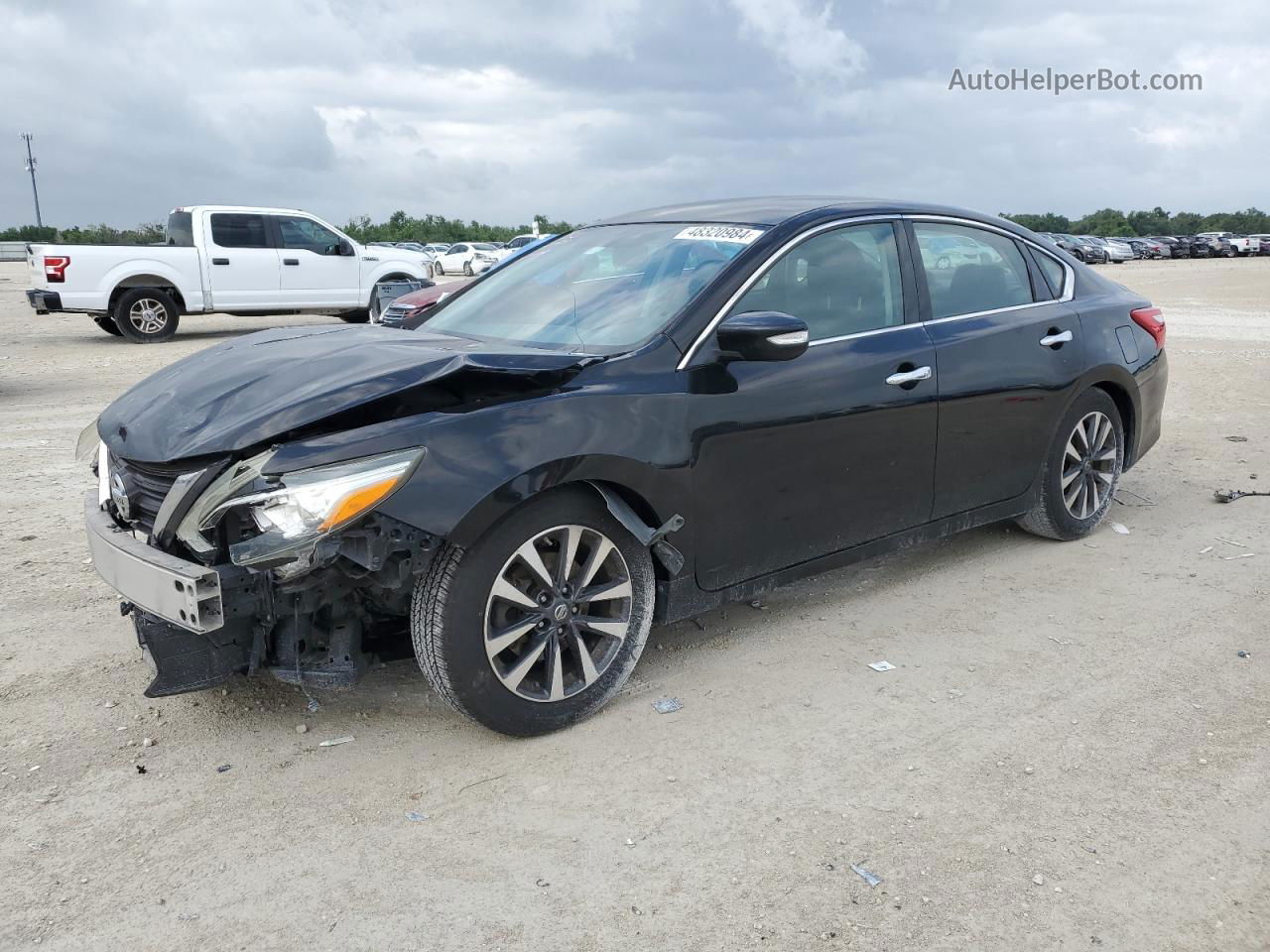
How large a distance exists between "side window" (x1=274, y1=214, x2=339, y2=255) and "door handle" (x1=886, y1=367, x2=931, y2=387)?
47.5 feet

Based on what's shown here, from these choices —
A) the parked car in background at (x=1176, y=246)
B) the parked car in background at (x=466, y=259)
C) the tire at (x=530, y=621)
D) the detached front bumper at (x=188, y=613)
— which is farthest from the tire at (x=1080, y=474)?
the parked car in background at (x=1176, y=246)

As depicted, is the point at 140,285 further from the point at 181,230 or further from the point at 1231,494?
the point at 1231,494

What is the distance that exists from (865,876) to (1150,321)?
4070 mm

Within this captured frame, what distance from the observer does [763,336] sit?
366 cm

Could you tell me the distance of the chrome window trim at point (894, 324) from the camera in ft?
12.7

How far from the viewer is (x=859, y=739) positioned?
3.52 meters

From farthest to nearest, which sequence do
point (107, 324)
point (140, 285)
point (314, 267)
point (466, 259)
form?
point (466, 259), point (314, 267), point (107, 324), point (140, 285)

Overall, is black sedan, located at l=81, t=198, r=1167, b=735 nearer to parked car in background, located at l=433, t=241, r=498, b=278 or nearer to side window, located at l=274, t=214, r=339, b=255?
side window, located at l=274, t=214, r=339, b=255

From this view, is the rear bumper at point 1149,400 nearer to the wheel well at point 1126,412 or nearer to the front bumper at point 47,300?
the wheel well at point 1126,412

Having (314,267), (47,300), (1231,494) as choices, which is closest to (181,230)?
(314,267)

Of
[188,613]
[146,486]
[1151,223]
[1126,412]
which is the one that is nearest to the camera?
[188,613]

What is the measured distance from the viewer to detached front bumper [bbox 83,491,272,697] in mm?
2953

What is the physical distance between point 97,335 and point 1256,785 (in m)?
17.7

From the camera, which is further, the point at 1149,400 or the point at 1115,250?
the point at 1115,250
